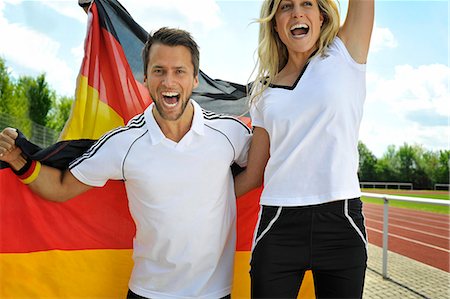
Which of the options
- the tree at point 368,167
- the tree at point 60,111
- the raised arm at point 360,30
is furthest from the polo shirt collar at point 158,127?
the tree at point 368,167

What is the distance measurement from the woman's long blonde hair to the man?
0.33 m

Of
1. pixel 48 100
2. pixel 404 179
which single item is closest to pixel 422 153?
pixel 404 179

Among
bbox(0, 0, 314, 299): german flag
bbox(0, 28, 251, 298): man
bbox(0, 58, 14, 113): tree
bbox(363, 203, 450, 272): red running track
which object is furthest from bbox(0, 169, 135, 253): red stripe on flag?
bbox(0, 58, 14, 113): tree

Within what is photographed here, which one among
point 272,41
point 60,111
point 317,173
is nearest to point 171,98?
point 272,41

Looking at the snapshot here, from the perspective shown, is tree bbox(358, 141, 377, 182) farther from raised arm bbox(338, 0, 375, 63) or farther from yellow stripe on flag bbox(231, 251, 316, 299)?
raised arm bbox(338, 0, 375, 63)

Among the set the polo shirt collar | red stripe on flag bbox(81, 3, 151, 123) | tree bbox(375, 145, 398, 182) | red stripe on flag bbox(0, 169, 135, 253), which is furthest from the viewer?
tree bbox(375, 145, 398, 182)

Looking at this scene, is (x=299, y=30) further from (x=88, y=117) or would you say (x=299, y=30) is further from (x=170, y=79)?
(x=88, y=117)

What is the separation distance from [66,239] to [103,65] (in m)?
1.22

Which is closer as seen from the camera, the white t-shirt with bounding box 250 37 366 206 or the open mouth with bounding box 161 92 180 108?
the white t-shirt with bounding box 250 37 366 206

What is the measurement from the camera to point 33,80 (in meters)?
37.1

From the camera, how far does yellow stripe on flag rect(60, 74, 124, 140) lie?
2.89 metres

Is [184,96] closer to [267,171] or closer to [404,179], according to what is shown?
[267,171]

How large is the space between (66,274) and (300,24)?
6.69 feet

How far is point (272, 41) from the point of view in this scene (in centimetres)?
242
